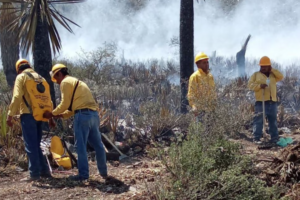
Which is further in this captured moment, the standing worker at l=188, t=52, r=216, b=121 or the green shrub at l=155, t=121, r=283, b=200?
the standing worker at l=188, t=52, r=216, b=121

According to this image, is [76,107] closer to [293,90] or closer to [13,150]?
[13,150]

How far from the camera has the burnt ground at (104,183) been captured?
522 cm

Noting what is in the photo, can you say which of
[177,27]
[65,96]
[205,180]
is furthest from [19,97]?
[177,27]

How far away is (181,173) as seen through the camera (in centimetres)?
451

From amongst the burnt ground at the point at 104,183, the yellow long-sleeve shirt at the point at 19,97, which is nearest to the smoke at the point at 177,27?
the burnt ground at the point at 104,183

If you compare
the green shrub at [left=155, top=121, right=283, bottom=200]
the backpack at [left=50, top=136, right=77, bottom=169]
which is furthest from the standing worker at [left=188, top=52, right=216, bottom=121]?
the backpack at [left=50, top=136, right=77, bottom=169]

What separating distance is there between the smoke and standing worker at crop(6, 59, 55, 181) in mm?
32089

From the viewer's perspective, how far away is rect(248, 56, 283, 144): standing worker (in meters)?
8.42

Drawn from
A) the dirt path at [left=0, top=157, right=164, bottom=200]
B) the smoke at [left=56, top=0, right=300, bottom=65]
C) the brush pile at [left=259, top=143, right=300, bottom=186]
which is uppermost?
the smoke at [left=56, top=0, right=300, bottom=65]

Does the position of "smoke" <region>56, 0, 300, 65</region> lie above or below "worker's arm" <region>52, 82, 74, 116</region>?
above

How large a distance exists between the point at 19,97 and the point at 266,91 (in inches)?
180

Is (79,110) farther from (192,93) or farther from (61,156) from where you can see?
(192,93)

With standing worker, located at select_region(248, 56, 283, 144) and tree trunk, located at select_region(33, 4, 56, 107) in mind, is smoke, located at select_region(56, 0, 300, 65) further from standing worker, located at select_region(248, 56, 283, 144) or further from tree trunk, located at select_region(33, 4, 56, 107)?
tree trunk, located at select_region(33, 4, 56, 107)

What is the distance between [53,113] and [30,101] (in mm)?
357
